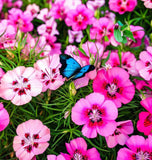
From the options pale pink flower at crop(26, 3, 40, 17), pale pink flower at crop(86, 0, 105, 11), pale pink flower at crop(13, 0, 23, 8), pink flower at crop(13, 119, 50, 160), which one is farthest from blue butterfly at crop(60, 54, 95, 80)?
pale pink flower at crop(13, 0, 23, 8)

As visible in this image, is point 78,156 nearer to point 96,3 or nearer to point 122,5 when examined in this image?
point 122,5

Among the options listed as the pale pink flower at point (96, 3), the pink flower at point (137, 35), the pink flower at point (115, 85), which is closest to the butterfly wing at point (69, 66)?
the pink flower at point (115, 85)

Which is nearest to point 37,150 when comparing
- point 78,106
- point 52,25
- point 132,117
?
point 78,106

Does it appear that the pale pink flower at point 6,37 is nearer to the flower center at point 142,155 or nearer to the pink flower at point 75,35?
the pink flower at point 75,35

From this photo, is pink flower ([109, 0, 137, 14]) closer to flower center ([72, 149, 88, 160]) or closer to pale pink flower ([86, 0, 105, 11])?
pale pink flower ([86, 0, 105, 11])

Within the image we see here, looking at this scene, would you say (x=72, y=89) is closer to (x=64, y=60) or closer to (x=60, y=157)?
(x=64, y=60)
